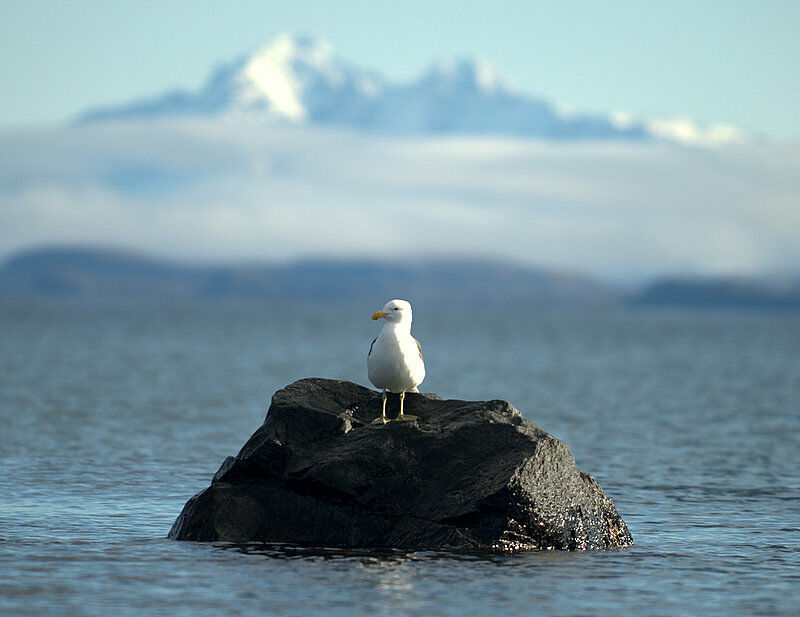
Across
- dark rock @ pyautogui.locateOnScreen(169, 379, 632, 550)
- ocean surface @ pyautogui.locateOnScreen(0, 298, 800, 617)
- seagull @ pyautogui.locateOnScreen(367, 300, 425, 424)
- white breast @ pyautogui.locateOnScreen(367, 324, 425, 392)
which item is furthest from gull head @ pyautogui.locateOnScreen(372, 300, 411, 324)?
ocean surface @ pyautogui.locateOnScreen(0, 298, 800, 617)

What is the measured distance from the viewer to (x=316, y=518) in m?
17.0

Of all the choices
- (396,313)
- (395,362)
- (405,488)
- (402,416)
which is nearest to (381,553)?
(405,488)

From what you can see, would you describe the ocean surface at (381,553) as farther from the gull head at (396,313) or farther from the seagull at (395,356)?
the gull head at (396,313)

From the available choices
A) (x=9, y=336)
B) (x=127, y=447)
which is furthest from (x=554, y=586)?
(x=9, y=336)

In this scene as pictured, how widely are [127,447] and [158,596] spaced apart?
1731 cm

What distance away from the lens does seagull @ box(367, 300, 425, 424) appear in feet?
55.1

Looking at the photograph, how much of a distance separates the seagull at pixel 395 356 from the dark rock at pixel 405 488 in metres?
0.67

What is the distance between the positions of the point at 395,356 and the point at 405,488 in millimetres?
1978

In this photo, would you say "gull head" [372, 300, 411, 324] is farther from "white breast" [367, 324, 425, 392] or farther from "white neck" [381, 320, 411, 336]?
"white breast" [367, 324, 425, 392]

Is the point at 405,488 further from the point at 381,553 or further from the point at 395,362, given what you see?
the point at 395,362

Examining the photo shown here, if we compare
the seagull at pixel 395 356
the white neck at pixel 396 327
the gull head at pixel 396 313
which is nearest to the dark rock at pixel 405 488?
the seagull at pixel 395 356

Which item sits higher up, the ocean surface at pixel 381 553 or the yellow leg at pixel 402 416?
the yellow leg at pixel 402 416

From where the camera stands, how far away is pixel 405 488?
16.7 metres

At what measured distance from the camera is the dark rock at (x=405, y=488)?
1639 cm
